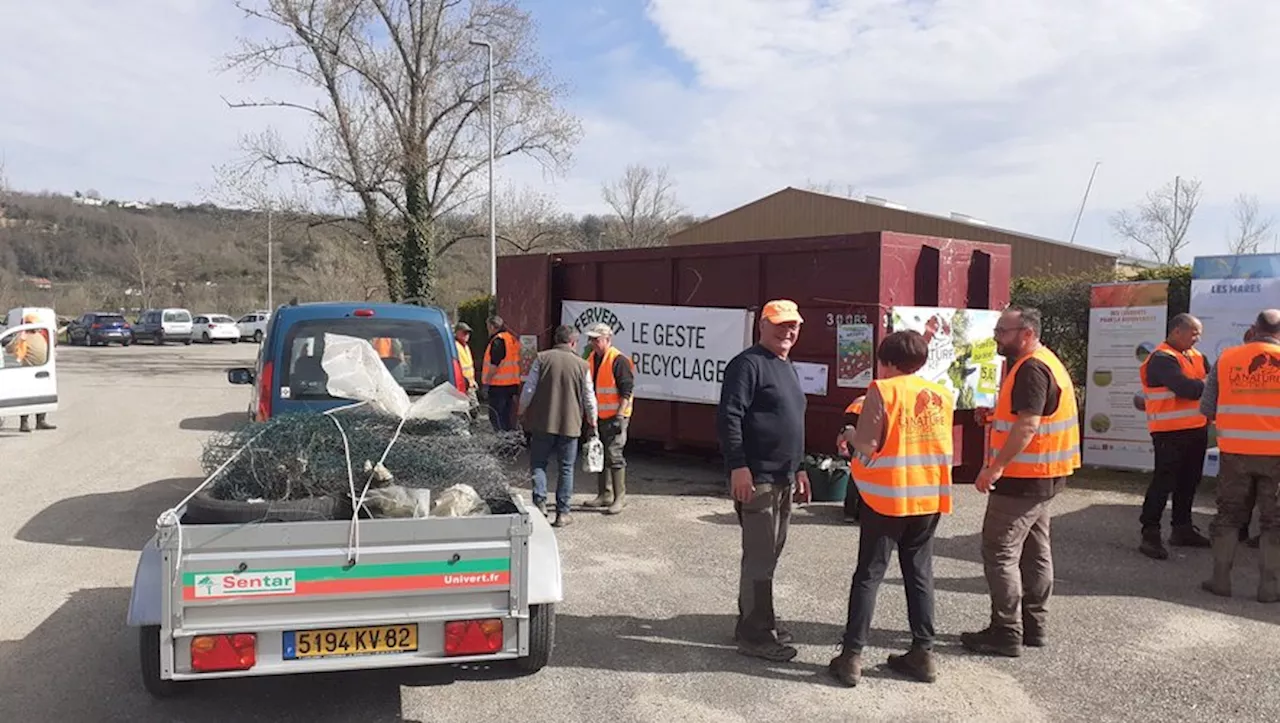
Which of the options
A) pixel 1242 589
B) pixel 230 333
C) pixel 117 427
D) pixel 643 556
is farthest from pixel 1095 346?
pixel 230 333

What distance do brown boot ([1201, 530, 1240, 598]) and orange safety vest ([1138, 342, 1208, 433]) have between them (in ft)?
3.97

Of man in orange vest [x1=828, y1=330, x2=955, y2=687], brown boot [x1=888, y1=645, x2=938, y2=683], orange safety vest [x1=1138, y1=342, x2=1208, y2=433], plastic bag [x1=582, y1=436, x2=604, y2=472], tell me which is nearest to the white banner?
plastic bag [x1=582, y1=436, x2=604, y2=472]

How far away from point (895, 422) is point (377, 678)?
9.11 feet

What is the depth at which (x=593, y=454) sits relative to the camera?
802 cm

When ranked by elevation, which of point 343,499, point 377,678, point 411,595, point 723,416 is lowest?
point 377,678

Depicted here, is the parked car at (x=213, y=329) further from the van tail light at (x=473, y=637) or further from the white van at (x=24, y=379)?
the van tail light at (x=473, y=637)

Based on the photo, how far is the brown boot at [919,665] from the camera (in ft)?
14.8

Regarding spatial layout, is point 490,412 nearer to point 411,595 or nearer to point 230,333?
point 411,595

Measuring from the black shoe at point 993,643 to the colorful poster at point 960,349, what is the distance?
4.15 metres

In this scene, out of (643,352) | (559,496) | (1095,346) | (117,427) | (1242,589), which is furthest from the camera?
(117,427)

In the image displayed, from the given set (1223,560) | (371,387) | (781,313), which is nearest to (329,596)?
(371,387)

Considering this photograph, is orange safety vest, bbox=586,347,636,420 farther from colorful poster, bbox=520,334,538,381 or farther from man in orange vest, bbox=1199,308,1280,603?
man in orange vest, bbox=1199,308,1280,603

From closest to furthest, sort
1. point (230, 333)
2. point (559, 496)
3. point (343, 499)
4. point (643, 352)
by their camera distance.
Result: point (343, 499) → point (559, 496) → point (643, 352) → point (230, 333)

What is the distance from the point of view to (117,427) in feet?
47.4
